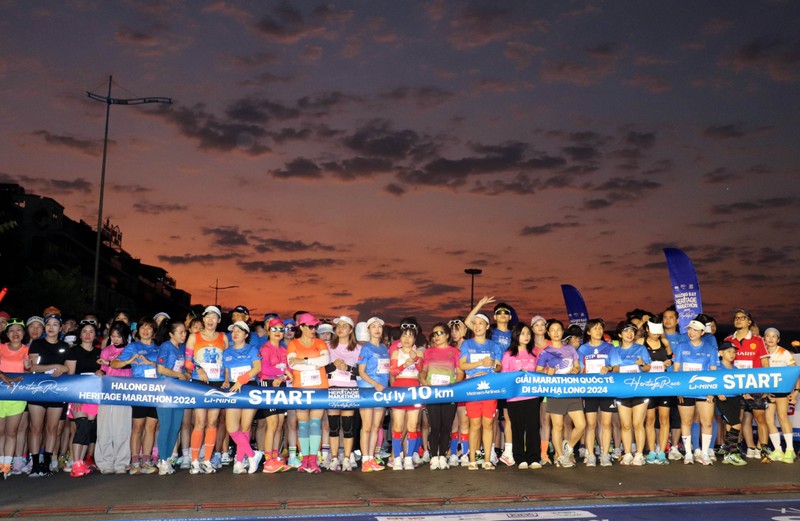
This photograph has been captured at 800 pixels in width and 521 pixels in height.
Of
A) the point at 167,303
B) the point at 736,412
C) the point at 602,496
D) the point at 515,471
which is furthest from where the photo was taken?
the point at 167,303

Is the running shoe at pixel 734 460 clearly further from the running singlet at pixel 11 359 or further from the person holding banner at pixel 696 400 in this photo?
the running singlet at pixel 11 359

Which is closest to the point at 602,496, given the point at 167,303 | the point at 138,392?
the point at 138,392

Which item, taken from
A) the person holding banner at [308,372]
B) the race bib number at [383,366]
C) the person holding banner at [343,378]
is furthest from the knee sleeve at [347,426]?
the race bib number at [383,366]

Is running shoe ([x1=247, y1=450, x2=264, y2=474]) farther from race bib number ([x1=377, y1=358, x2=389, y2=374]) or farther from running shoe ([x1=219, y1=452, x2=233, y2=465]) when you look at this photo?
race bib number ([x1=377, y1=358, x2=389, y2=374])

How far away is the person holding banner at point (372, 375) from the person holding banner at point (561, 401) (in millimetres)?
2154

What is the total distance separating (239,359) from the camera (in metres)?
9.83

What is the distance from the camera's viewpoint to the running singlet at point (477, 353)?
1003cm

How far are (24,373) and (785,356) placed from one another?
1045 centimetres

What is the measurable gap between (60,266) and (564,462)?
7704 centimetres

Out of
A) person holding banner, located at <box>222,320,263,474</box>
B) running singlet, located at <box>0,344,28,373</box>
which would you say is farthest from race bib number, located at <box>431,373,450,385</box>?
running singlet, located at <box>0,344,28,373</box>

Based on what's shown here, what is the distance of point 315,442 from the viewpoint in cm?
968

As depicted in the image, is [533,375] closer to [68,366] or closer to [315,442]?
[315,442]

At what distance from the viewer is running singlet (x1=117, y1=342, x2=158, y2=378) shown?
31.5 feet

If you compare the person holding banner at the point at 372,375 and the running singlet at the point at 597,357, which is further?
the running singlet at the point at 597,357
